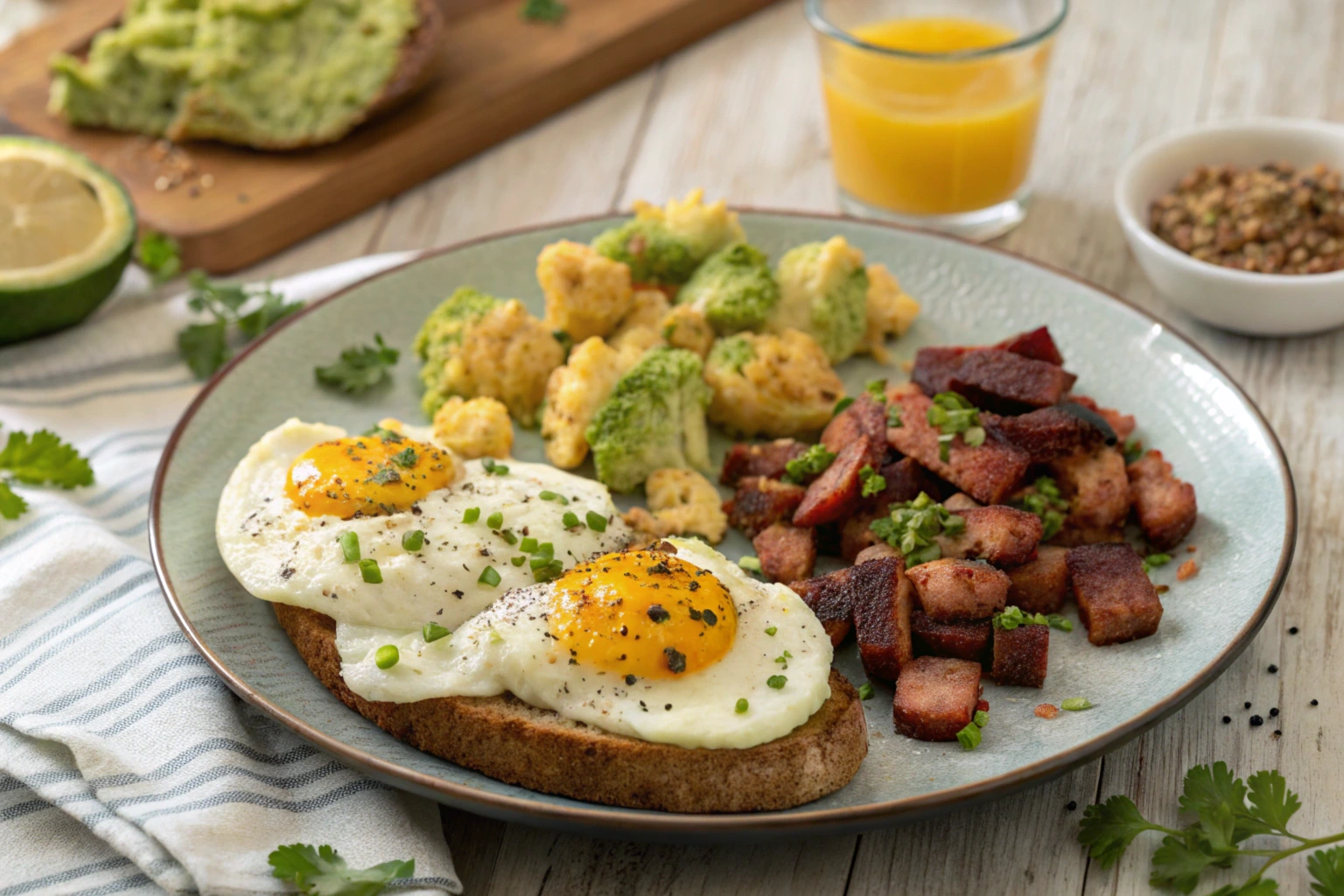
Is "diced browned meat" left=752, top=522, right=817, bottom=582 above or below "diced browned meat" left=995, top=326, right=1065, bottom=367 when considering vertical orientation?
below

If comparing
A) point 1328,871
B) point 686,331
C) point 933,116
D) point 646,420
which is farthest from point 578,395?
point 1328,871

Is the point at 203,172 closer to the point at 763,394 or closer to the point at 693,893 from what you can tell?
the point at 763,394

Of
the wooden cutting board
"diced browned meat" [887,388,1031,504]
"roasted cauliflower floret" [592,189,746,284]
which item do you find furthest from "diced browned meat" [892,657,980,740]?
the wooden cutting board

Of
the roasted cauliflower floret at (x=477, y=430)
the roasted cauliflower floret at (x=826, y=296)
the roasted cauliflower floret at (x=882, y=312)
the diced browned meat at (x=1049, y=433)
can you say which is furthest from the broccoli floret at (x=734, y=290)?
the diced browned meat at (x=1049, y=433)

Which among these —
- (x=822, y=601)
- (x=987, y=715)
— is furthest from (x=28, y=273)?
(x=987, y=715)

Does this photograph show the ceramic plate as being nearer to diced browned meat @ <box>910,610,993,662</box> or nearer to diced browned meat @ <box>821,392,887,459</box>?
diced browned meat @ <box>910,610,993,662</box>

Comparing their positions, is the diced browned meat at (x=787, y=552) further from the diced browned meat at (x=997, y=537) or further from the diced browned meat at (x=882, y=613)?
the diced browned meat at (x=997, y=537)
